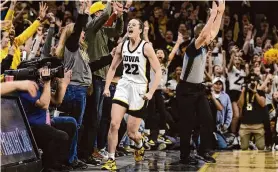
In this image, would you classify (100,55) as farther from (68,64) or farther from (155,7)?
(155,7)

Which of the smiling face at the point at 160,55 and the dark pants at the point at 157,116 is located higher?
the smiling face at the point at 160,55

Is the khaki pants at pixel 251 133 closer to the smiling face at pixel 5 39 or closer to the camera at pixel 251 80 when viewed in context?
the camera at pixel 251 80

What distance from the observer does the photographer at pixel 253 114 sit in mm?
13586

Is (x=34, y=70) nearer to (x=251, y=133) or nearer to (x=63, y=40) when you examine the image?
(x=63, y=40)

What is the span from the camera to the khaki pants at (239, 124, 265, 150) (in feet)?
44.7

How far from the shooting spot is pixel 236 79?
15.0 meters

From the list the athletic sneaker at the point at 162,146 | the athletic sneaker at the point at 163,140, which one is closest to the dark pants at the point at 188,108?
the athletic sneaker at the point at 162,146

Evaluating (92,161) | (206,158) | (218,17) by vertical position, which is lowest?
(206,158)

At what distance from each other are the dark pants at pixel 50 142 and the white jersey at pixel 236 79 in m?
8.73

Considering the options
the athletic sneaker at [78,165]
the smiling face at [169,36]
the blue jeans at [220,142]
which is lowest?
the blue jeans at [220,142]

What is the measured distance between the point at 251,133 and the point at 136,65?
20.8 feet

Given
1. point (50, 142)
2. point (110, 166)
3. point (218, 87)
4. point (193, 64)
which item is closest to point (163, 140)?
point (218, 87)

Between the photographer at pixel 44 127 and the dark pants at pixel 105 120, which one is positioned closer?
the photographer at pixel 44 127

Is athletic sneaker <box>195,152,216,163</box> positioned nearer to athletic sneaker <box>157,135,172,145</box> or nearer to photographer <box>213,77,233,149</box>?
athletic sneaker <box>157,135,172,145</box>
